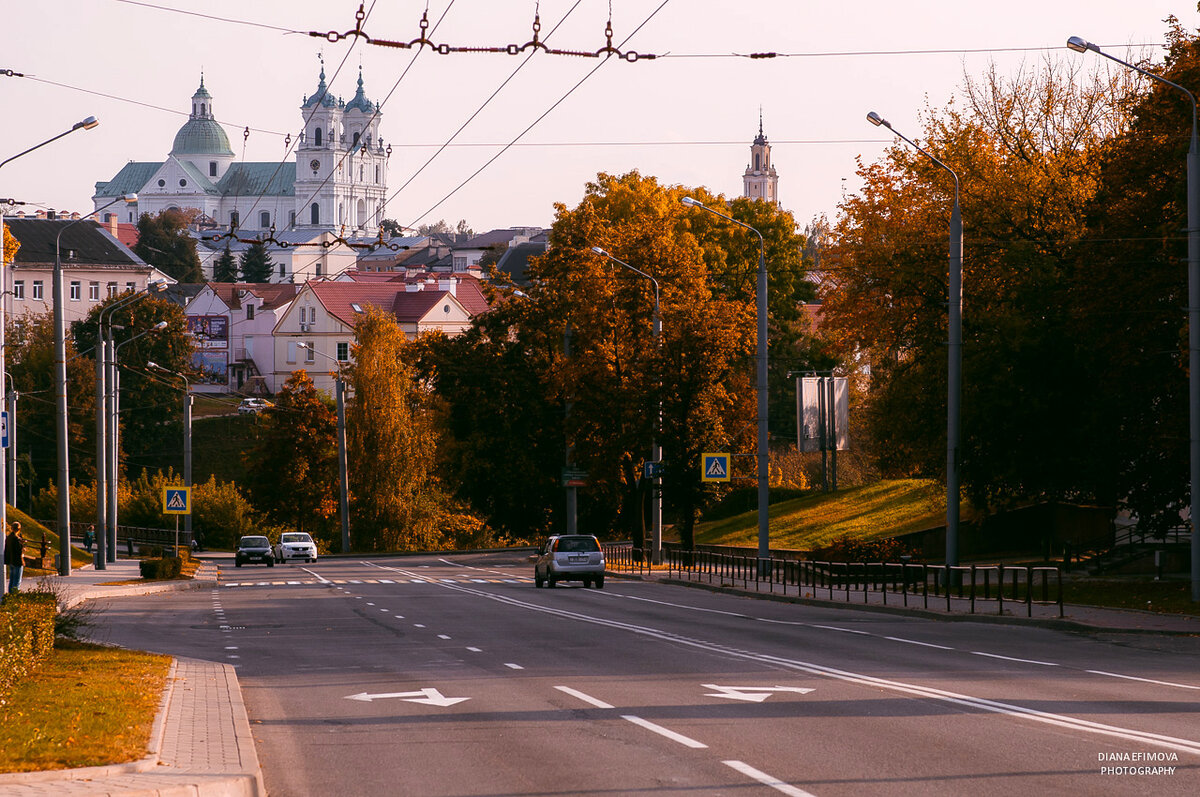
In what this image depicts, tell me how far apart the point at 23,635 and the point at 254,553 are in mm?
46178

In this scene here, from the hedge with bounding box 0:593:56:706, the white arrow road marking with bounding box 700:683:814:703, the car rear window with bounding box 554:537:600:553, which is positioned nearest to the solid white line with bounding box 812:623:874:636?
the white arrow road marking with bounding box 700:683:814:703

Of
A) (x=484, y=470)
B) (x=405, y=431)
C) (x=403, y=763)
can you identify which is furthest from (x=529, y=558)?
(x=403, y=763)

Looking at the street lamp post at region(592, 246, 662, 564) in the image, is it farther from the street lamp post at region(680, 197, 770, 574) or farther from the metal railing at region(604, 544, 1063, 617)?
the street lamp post at region(680, 197, 770, 574)

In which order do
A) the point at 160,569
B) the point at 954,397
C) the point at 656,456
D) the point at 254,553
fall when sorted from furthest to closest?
the point at 254,553, the point at 656,456, the point at 160,569, the point at 954,397

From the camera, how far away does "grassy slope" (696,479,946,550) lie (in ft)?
181

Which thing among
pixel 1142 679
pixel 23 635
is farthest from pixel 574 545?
pixel 23 635

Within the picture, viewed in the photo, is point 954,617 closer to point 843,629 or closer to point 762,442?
point 843,629

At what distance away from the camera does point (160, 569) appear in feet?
141

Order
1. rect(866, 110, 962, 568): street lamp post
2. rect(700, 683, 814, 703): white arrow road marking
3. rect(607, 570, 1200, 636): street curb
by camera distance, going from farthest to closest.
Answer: rect(866, 110, 962, 568): street lamp post → rect(607, 570, 1200, 636): street curb → rect(700, 683, 814, 703): white arrow road marking

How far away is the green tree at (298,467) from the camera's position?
261ft

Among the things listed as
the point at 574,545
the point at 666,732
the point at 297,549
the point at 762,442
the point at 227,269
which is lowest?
the point at 297,549

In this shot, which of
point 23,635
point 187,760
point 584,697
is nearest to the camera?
point 187,760

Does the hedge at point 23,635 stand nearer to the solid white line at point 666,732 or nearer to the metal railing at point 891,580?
the solid white line at point 666,732

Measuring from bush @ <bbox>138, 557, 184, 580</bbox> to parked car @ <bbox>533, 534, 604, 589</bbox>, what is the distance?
446 inches
